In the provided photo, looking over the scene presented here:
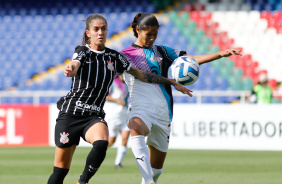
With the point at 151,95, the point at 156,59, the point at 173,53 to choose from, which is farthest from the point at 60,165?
the point at 173,53

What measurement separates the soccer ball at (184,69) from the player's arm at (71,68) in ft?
4.14

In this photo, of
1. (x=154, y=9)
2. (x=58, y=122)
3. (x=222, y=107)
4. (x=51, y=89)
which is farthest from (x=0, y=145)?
(x=58, y=122)

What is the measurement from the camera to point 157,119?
19.7 feet

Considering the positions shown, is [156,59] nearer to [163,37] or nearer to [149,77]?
[149,77]

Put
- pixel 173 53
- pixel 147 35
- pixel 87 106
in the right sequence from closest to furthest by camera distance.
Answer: pixel 87 106, pixel 147 35, pixel 173 53

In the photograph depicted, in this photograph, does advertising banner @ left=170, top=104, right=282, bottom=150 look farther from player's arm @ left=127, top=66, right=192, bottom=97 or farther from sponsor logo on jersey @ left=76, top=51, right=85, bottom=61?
sponsor logo on jersey @ left=76, top=51, right=85, bottom=61

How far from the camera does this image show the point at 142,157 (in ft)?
18.8

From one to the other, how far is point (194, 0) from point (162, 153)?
15492 mm

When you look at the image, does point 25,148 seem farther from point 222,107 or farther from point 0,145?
point 222,107

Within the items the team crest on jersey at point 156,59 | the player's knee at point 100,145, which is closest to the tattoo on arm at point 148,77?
the team crest on jersey at point 156,59

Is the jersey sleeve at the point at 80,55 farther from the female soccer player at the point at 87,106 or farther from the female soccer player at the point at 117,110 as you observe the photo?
the female soccer player at the point at 117,110

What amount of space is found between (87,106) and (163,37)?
1506 cm

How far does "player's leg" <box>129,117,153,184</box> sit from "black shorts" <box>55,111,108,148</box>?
1.62 feet

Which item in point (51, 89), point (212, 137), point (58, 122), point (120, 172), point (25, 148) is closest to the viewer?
point (58, 122)
